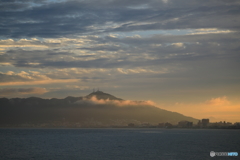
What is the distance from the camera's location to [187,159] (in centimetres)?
8538

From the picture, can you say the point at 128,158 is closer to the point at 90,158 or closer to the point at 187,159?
the point at 90,158

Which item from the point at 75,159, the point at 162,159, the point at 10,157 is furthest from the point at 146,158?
the point at 10,157

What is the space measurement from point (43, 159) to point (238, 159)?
5473cm

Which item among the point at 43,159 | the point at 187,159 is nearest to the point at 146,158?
the point at 187,159

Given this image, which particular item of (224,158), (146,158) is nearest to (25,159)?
(146,158)

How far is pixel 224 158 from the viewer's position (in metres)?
86.2

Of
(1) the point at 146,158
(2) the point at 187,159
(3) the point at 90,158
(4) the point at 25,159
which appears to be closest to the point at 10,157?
(4) the point at 25,159

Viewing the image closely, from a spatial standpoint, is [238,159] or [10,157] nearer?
[238,159]

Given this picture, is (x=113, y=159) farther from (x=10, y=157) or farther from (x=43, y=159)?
(x=10, y=157)

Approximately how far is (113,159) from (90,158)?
6.77 m

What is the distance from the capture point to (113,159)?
84938 mm

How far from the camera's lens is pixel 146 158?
285 feet

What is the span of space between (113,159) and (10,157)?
3113 cm

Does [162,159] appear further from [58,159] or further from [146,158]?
[58,159]
